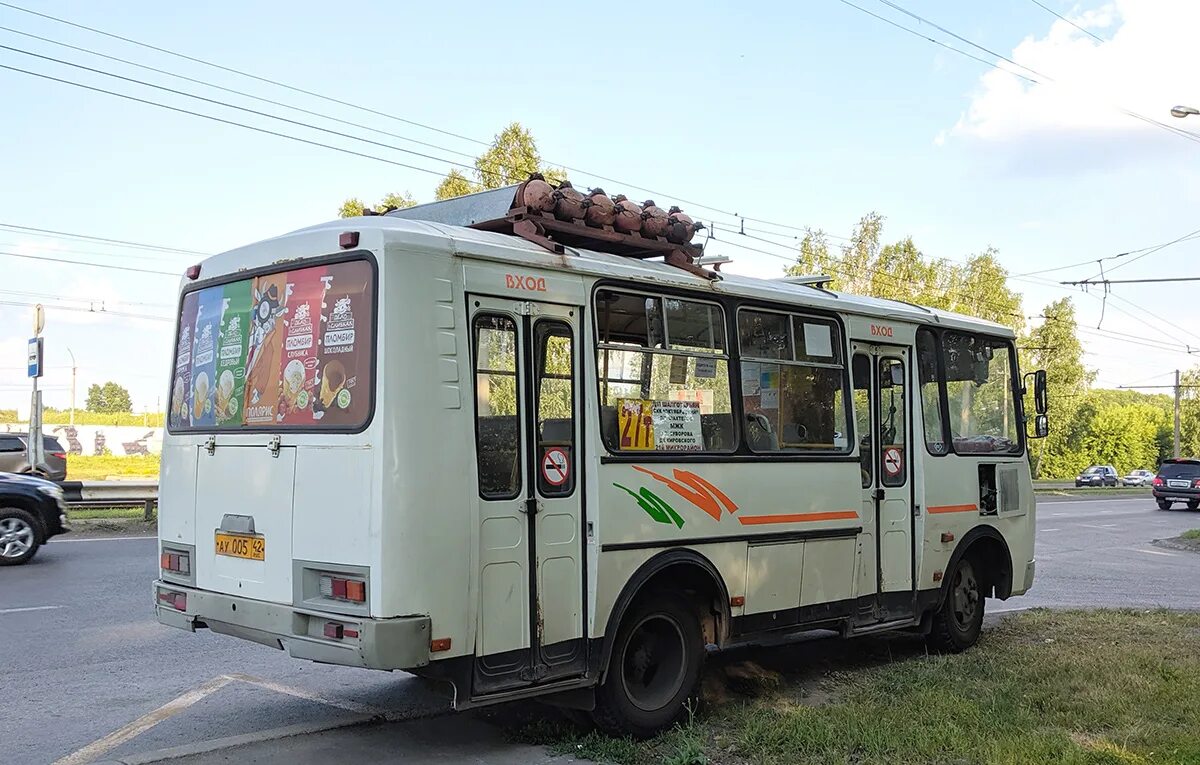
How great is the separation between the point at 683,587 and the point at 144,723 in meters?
3.46

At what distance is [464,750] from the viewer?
20.4 ft

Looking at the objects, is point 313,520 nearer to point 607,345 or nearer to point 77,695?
point 607,345

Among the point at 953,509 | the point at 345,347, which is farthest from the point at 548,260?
the point at 953,509

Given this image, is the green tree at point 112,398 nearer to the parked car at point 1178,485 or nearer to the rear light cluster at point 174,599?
the parked car at point 1178,485

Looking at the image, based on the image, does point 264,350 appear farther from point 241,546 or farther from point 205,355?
point 241,546

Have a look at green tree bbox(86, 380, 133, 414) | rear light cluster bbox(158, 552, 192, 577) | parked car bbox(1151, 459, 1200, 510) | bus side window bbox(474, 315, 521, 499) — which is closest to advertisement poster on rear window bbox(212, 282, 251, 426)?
rear light cluster bbox(158, 552, 192, 577)

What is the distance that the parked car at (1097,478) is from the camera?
6475 cm

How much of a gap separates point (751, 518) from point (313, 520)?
10.2 feet

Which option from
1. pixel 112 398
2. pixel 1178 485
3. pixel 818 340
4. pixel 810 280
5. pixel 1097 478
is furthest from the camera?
pixel 112 398

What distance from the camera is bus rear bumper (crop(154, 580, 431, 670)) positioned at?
5.23 meters

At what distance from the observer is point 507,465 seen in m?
5.91

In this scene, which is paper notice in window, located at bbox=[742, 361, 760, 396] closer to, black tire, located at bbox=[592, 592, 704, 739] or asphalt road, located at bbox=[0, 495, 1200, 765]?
black tire, located at bbox=[592, 592, 704, 739]

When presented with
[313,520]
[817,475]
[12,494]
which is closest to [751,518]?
[817,475]

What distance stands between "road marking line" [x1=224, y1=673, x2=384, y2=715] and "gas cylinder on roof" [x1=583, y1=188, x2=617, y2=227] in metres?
3.53
